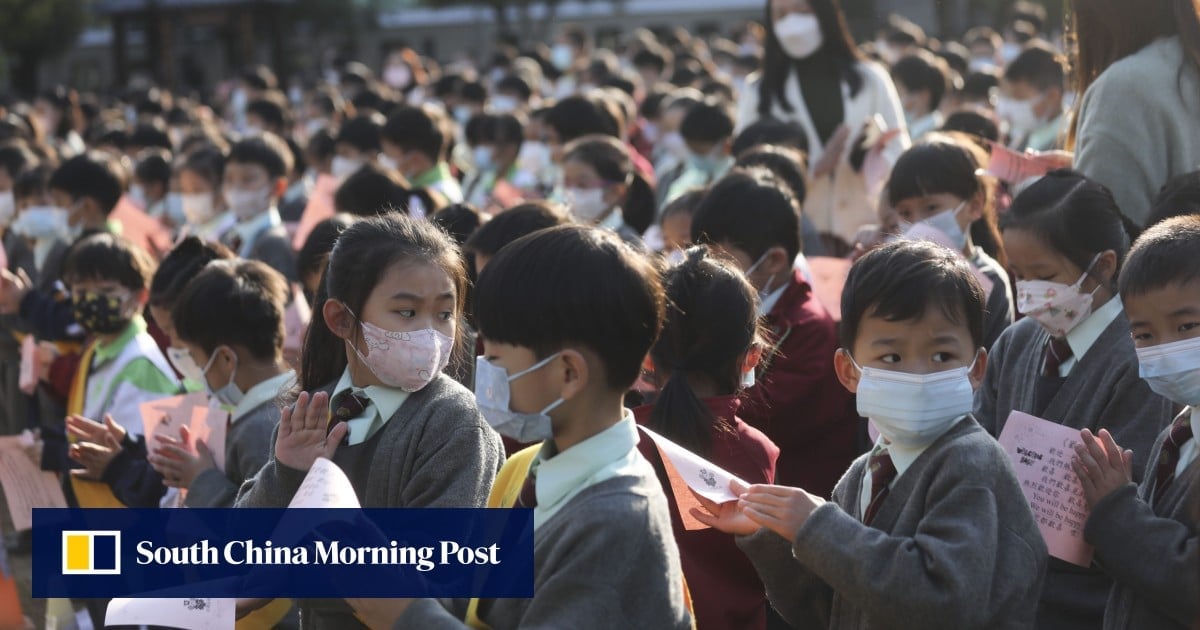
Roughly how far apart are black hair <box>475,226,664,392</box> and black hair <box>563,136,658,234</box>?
3763 mm

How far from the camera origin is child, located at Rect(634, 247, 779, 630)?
3.27 m

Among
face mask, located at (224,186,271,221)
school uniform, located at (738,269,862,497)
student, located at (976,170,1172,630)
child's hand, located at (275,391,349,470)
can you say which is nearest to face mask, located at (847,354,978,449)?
student, located at (976,170,1172,630)

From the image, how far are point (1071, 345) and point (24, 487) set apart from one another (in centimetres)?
322

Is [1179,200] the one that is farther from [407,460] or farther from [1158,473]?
[407,460]

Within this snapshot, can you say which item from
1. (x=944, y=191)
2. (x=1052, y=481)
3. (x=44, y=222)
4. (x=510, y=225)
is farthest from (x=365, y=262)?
(x=44, y=222)

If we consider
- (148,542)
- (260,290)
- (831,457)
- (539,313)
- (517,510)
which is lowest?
(148,542)

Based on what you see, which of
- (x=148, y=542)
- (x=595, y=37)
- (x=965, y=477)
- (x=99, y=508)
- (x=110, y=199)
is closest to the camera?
(x=965, y=477)

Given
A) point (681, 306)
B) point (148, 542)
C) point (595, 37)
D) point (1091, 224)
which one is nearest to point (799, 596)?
point (681, 306)

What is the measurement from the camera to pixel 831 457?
14.1 feet

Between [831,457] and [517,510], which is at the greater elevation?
[517,510]

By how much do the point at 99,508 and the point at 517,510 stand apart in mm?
2471

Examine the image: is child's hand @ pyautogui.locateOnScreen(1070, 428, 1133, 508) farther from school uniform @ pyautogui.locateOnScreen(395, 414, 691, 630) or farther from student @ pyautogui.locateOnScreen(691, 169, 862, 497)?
student @ pyautogui.locateOnScreen(691, 169, 862, 497)

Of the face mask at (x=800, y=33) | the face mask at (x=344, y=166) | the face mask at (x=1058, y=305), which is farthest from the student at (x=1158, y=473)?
the face mask at (x=344, y=166)

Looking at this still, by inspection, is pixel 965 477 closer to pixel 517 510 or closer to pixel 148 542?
pixel 517 510
